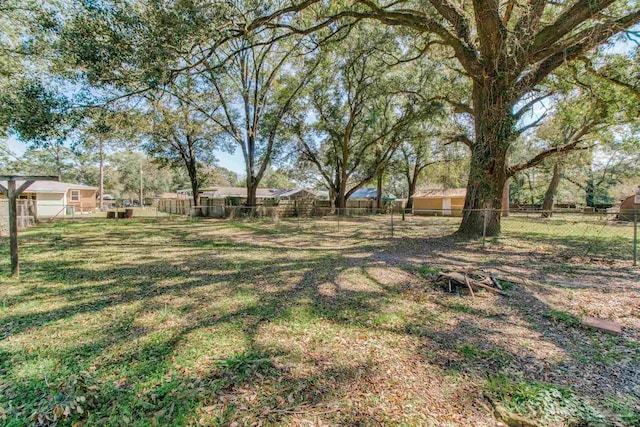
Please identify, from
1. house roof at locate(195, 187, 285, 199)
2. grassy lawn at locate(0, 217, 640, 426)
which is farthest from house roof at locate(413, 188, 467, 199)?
grassy lawn at locate(0, 217, 640, 426)

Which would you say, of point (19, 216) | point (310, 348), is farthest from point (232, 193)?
point (310, 348)

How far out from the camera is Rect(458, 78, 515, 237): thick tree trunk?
759cm

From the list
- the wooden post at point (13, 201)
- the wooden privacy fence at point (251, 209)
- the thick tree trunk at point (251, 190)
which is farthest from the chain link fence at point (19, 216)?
the thick tree trunk at point (251, 190)

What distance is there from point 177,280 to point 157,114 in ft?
37.3

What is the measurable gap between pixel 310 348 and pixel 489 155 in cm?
784

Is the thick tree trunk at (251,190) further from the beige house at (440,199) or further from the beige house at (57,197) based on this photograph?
the beige house at (440,199)

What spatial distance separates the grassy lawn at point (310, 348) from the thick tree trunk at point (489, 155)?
3113 millimetres

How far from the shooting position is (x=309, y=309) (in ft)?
11.9

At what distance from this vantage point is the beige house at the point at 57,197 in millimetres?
21656

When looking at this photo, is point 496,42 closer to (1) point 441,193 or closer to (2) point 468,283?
(2) point 468,283

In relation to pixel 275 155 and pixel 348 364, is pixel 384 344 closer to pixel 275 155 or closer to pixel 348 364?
pixel 348 364

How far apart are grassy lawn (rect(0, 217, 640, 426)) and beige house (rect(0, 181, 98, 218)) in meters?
21.2

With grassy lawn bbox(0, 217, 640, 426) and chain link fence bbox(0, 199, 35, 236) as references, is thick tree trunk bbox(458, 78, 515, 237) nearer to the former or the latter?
grassy lawn bbox(0, 217, 640, 426)

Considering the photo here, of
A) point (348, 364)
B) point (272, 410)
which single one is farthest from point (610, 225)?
point (272, 410)
